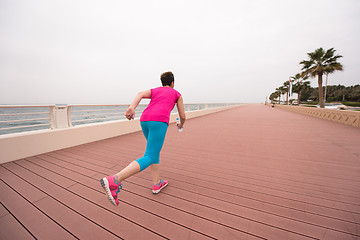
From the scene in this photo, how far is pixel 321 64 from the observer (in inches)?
646

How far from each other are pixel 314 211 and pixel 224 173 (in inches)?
43.9

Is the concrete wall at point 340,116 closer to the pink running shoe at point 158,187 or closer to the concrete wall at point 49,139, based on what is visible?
the pink running shoe at point 158,187

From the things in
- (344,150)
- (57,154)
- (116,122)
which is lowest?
(344,150)

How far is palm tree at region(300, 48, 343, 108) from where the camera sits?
15.5 meters

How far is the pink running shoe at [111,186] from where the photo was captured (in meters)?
1.37

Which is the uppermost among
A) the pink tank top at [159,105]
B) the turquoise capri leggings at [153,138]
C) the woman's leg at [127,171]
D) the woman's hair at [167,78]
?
the woman's hair at [167,78]

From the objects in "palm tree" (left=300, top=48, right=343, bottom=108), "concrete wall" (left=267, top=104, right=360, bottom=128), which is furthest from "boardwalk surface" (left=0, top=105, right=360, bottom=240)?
"palm tree" (left=300, top=48, right=343, bottom=108)

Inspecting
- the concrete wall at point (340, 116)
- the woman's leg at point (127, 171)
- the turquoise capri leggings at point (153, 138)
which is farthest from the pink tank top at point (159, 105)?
the concrete wall at point (340, 116)

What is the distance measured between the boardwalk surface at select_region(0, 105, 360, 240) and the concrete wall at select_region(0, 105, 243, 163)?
0.22 meters

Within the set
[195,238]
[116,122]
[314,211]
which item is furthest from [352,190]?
[116,122]

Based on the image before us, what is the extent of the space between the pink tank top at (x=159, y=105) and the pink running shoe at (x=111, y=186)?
661 millimetres

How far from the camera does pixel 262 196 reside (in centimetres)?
185

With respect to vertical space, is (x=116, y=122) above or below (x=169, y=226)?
above

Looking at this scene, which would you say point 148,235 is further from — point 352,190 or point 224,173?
point 352,190
